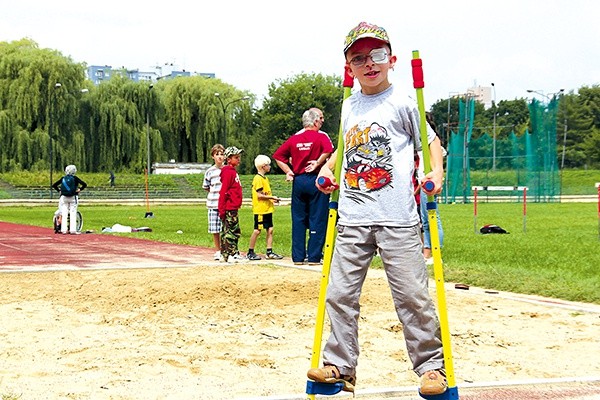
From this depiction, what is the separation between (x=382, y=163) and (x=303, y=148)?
8.29 meters

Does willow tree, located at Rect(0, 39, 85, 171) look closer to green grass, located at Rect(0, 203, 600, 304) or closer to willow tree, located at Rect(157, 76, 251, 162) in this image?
willow tree, located at Rect(157, 76, 251, 162)

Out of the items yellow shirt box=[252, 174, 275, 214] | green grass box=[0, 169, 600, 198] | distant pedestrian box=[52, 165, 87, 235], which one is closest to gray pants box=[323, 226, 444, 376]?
yellow shirt box=[252, 174, 275, 214]

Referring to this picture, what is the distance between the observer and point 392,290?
4957 mm

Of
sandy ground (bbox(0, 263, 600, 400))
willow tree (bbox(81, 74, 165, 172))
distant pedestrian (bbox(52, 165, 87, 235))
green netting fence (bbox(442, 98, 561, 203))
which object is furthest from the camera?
willow tree (bbox(81, 74, 165, 172))

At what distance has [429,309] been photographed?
4902 mm

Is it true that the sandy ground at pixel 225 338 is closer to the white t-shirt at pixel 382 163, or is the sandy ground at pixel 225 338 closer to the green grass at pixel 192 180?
the white t-shirt at pixel 382 163

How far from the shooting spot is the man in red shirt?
43.0 feet

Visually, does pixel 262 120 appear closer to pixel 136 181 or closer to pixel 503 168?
pixel 136 181

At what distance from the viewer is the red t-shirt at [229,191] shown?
45.6 ft

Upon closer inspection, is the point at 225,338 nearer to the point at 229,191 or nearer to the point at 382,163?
the point at 382,163

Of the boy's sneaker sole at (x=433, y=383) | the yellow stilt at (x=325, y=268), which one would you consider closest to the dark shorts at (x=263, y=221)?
the yellow stilt at (x=325, y=268)

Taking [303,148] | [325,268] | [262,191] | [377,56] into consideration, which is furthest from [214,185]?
[377,56]

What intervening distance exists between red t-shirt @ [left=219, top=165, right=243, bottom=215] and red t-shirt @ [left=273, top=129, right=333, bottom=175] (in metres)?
0.94

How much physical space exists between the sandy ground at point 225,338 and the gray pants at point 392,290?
0.62 metres
